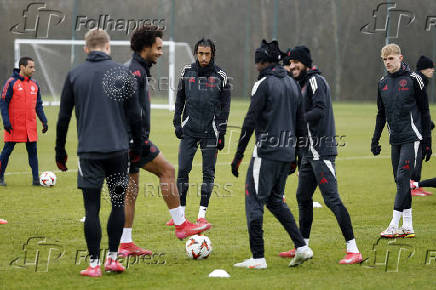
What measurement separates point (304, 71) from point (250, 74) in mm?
41387

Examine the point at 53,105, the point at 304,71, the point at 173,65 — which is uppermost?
the point at 304,71

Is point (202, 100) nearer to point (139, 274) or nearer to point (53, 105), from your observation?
point (139, 274)

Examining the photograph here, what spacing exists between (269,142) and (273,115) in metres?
0.26

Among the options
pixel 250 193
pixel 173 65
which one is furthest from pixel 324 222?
pixel 173 65

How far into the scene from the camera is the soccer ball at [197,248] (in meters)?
7.16

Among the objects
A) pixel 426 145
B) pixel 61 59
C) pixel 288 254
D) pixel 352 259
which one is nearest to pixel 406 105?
pixel 426 145

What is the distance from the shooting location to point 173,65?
35.9 meters

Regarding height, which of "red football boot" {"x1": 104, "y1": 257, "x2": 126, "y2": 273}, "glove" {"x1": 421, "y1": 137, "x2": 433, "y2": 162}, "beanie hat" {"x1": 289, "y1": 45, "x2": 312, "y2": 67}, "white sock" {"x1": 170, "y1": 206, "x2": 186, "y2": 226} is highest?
"beanie hat" {"x1": 289, "y1": 45, "x2": 312, "y2": 67}

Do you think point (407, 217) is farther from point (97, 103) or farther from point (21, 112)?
point (21, 112)

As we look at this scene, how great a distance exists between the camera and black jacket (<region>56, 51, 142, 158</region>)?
604cm

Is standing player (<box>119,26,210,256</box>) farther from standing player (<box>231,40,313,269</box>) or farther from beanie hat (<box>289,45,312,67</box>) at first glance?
beanie hat (<box>289,45,312,67</box>)

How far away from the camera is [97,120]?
239 inches

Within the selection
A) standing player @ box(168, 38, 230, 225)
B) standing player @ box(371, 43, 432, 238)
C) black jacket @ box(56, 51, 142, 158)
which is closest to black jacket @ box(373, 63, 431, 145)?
standing player @ box(371, 43, 432, 238)

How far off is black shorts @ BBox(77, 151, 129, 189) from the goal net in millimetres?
26617
